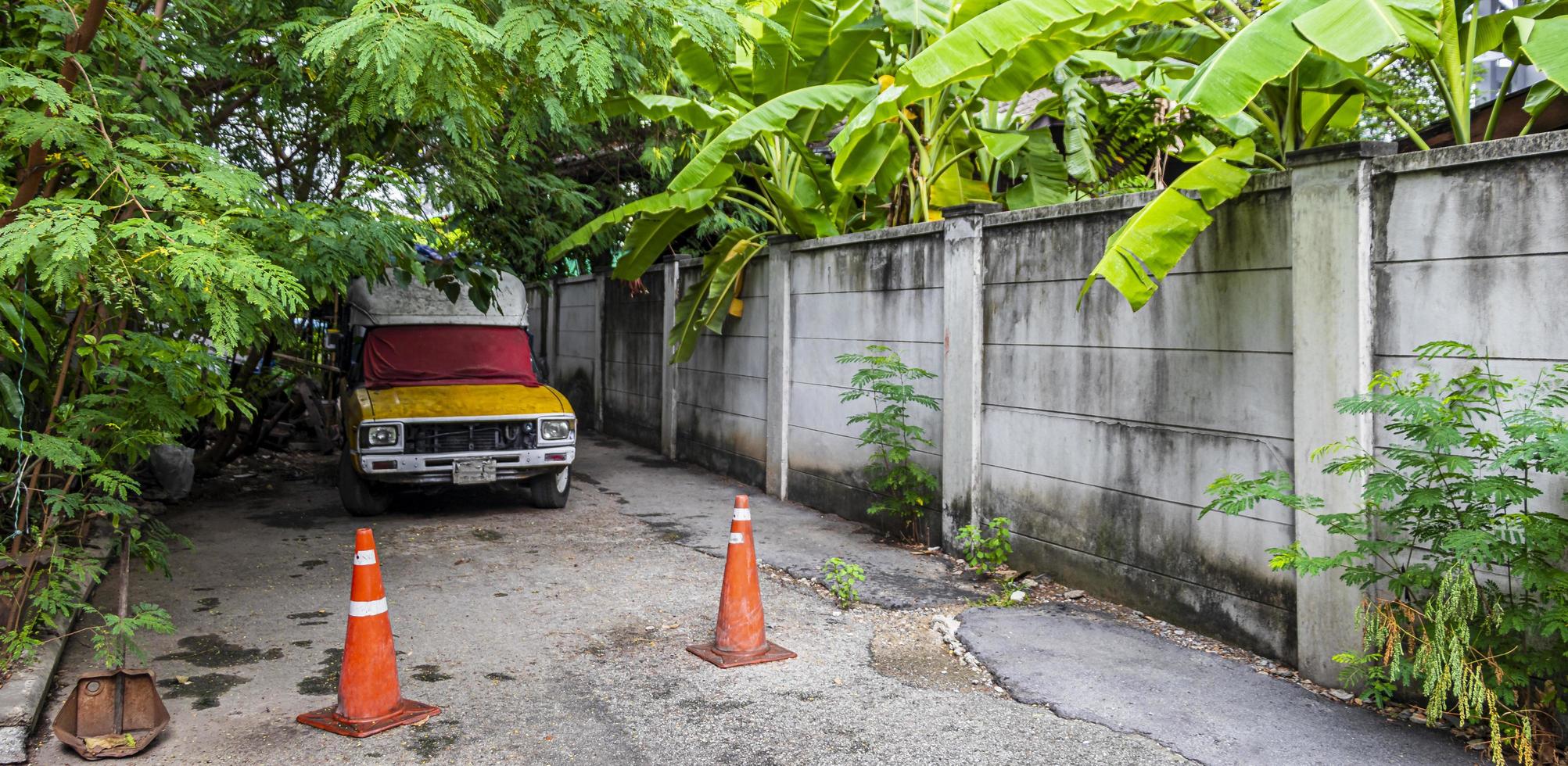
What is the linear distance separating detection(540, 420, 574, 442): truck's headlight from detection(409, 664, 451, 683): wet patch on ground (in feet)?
13.8

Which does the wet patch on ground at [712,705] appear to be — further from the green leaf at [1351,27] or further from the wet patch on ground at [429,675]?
the green leaf at [1351,27]

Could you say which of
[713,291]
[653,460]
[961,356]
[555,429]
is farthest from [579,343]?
[961,356]

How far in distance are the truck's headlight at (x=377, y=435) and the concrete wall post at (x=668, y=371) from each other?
4507 millimetres

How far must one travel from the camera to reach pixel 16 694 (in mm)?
4355

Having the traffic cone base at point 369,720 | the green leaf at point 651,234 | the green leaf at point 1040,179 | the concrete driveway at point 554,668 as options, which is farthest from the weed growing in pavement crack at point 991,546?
the green leaf at point 651,234

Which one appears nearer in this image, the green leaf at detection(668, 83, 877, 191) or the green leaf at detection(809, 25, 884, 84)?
the green leaf at detection(668, 83, 877, 191)

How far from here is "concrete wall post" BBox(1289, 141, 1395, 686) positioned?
473cm

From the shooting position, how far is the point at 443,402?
9328mm

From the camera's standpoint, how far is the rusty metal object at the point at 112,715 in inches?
164

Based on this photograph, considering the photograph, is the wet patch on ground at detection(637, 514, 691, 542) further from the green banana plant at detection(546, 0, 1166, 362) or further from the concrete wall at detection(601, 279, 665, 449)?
the concrete wall at detection(601, 279, 665, 449)

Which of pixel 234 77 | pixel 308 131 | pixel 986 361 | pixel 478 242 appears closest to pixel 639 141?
pixel 478 242

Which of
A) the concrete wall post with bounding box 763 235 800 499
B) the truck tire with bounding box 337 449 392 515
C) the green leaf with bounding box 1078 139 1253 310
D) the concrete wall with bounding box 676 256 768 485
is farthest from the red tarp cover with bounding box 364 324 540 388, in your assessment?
the green leaf with bounding box 1078 139 1253 310

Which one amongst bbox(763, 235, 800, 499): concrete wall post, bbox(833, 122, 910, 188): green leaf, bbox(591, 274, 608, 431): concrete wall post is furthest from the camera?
bbox(591, 274, 608, 431): concrete wall post

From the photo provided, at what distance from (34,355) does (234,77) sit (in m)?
2.86
